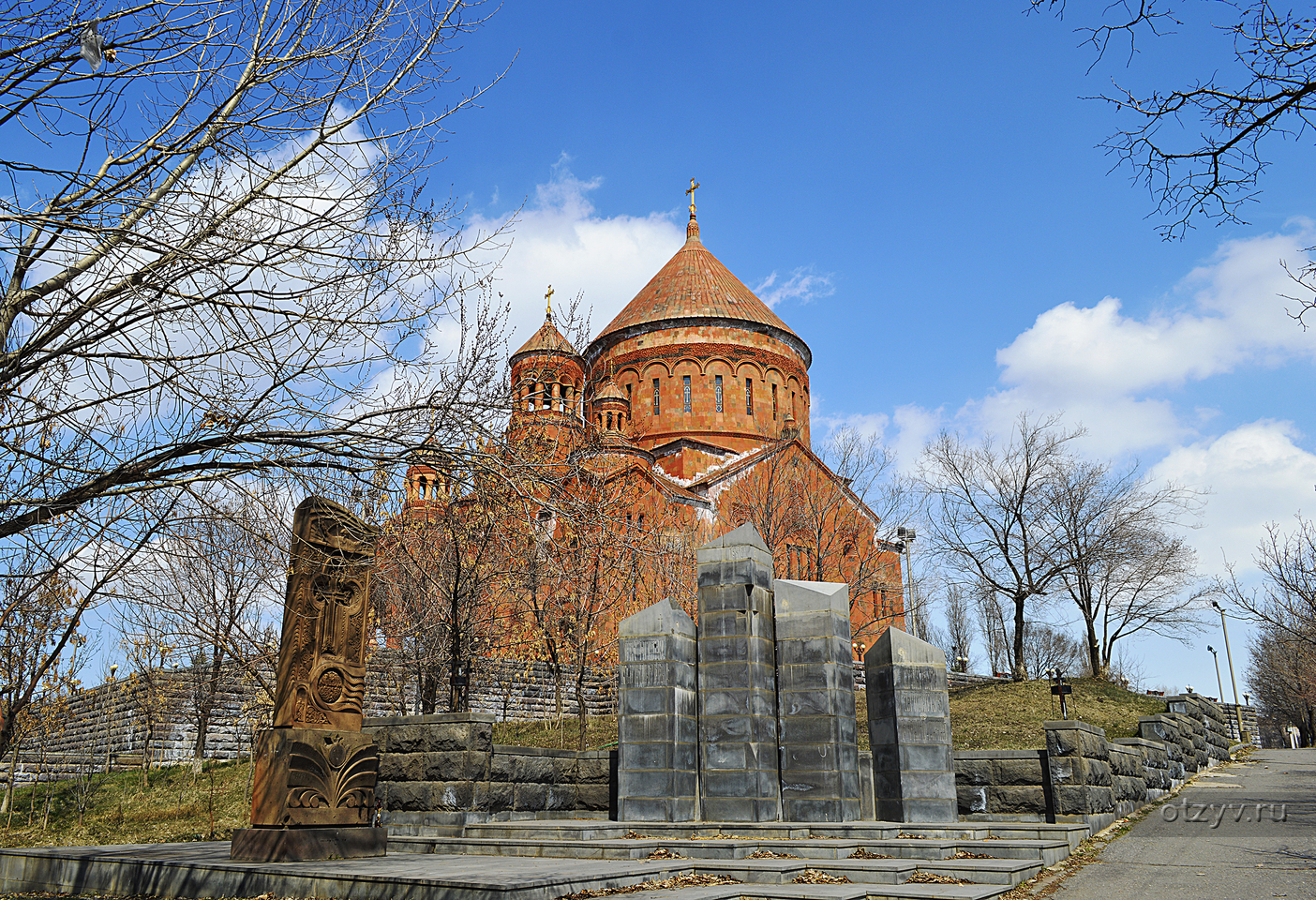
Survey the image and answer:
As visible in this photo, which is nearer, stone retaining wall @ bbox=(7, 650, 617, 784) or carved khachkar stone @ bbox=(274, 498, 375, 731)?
carved khachkar stone @ bbox=(274, 498, 375, 731)

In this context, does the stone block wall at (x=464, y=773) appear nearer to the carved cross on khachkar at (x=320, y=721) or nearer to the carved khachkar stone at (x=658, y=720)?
the carved khachkar stone at (x=658, y=720)

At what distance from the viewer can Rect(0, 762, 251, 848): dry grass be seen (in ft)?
40.6

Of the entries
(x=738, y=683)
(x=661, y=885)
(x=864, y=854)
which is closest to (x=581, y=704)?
(x=738, y=683)

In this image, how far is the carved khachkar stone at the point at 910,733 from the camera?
9.42m

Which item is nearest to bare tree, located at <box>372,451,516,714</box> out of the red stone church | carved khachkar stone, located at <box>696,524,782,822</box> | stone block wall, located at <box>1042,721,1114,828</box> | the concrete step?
carved khachkar stone, located at <box>696,524,782,822</box>

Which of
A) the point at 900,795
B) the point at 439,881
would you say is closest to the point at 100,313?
the point at 439,881

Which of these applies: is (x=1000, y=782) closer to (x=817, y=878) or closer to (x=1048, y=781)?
(x=1048, y=781)

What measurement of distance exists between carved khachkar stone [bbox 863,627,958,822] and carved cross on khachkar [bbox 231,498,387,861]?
5.38 m

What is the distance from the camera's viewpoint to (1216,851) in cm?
870

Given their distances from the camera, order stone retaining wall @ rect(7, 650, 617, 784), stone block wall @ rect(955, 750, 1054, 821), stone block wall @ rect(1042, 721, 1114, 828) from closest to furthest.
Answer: stone block wall @ rect(1042, 721, 1114, 828)
stone block wall @ rect(955, 750, 1054, 821)
stone retaining wall @ rect(7, 650, 617, 784)

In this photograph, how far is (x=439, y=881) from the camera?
5.04m

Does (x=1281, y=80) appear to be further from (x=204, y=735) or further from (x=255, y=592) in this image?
(x=204, y=735)

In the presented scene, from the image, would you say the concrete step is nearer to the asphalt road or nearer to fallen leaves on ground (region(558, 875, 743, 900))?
the asphalt road

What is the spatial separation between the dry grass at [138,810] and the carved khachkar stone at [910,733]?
333 inches
